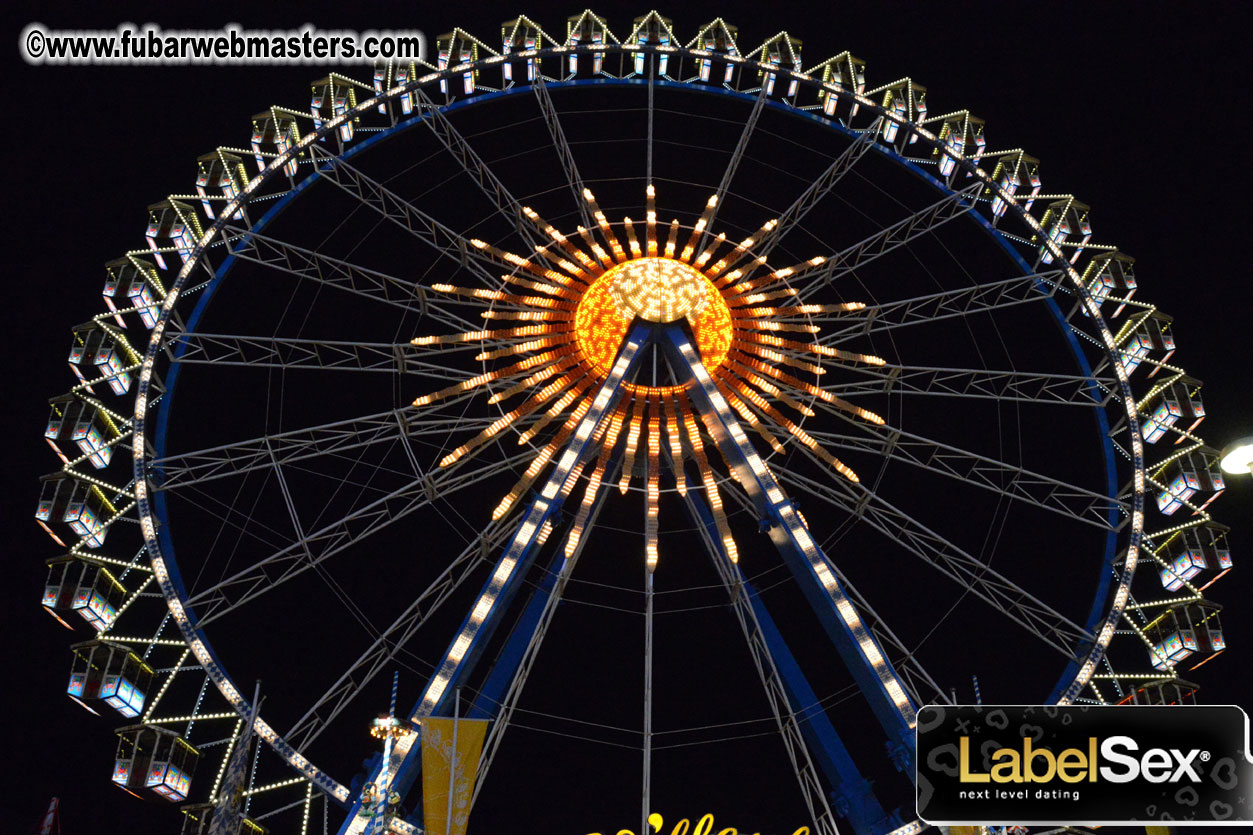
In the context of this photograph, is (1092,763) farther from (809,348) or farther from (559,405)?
(809,348)

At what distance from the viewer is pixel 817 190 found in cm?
2134

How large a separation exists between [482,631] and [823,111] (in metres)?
12.6

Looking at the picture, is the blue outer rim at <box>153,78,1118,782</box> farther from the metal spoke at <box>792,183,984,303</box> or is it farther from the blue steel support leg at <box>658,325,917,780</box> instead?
the blue steel support leg at <box>658,325,917,780</box>

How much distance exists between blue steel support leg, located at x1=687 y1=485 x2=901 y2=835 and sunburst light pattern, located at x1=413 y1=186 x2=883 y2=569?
98cm

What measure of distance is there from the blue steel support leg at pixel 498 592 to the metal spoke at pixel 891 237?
136 inches

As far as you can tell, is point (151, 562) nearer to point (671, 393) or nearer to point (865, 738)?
point (671, 393)

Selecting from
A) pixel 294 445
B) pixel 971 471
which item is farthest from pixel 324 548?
pixel 971 471

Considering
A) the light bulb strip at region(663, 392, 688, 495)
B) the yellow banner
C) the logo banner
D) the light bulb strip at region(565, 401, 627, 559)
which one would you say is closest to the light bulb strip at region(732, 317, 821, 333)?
the light bulb strip at region(663, 392, 688, 495)

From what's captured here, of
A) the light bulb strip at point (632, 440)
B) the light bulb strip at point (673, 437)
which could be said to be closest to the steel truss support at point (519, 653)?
the light bulb strip at point (632, 440)

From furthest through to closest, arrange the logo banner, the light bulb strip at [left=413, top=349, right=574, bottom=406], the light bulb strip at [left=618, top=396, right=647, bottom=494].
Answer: the light bulb strip at [left=618, top=396, right=647, bottom=494] → the light bulb strip at [left=413, top=349, right=574, bottom=406] → the logo banner

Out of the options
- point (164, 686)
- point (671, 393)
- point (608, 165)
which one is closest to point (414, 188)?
point (608, 165)

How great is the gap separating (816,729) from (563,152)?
11147 millimetres

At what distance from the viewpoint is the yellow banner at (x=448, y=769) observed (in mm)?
13227

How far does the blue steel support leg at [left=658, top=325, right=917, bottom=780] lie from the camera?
50.1 feet
